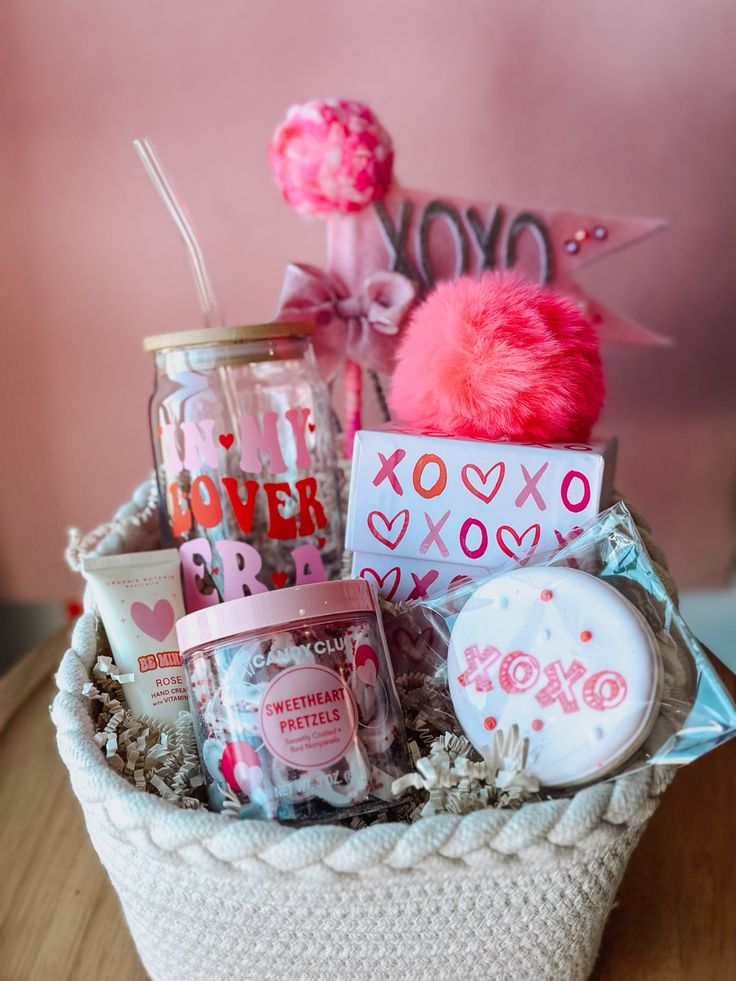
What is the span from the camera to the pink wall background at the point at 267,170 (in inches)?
33.9

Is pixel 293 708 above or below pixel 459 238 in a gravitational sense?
below

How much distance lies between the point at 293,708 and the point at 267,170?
0.69 metres

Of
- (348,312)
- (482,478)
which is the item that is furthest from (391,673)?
(348,312)

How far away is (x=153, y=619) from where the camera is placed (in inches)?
21.9

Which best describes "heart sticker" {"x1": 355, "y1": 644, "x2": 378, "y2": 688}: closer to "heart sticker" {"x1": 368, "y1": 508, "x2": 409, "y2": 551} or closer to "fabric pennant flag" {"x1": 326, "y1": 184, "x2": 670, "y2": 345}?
"heart sticker" {"x1": 368, "y1": 508, "x2": 409, "y2": 551}

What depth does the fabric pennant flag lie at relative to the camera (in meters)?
0.72

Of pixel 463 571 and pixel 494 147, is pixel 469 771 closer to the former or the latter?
pixel 463 571

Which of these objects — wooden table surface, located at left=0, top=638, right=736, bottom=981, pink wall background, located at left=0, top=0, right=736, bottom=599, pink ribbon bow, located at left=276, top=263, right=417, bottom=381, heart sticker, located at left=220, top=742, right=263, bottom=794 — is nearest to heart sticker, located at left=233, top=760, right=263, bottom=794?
heart sticker, located at left=220, top=742, right=263, bottom=794

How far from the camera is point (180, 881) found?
0.40 metres

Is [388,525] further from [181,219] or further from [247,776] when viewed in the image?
[181,219]

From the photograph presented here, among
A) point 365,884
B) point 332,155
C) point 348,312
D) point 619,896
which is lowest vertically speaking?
point 619,896

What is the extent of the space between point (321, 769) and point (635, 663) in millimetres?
171

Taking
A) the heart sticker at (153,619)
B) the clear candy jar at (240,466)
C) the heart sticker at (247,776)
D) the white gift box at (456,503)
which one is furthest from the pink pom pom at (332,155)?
the heart sticker at (247,776)

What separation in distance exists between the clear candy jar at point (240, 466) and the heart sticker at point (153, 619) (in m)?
0.06
